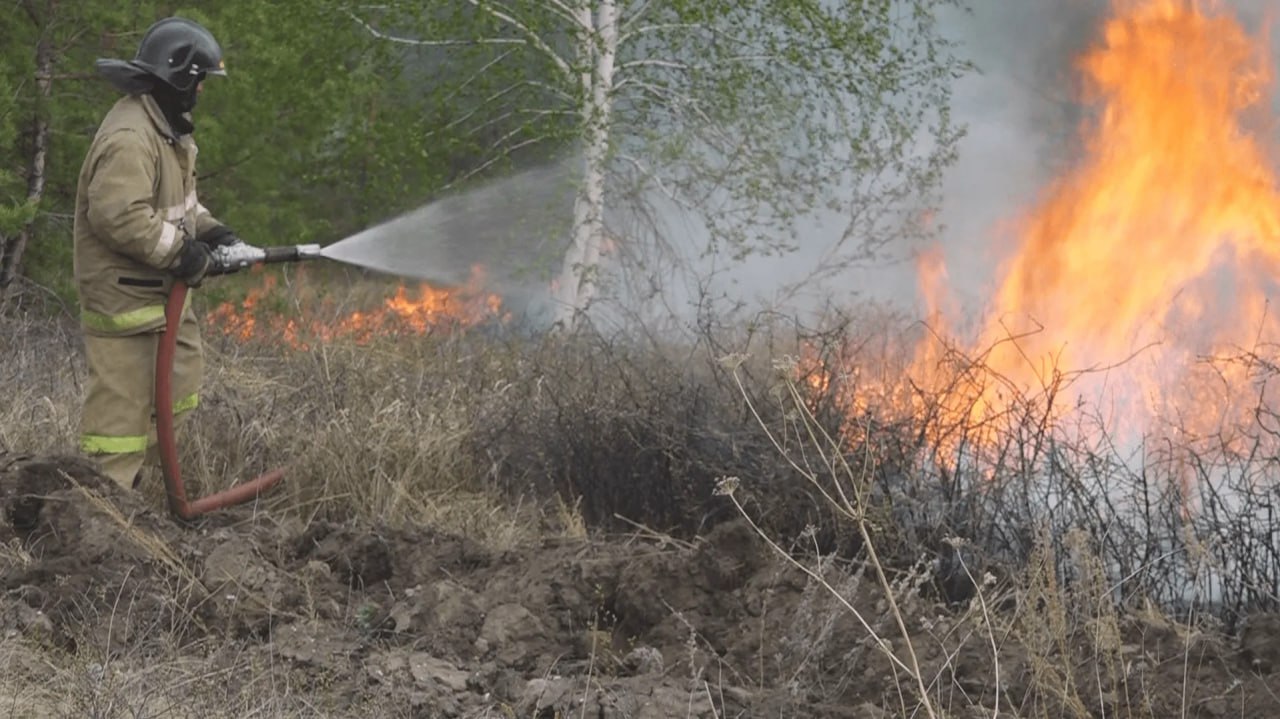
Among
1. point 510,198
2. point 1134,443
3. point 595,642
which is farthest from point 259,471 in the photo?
point 510,198

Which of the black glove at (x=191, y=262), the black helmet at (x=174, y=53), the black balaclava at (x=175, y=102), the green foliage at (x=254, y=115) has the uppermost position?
the green foliage at (x=254, y=115)

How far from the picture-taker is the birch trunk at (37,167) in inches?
376

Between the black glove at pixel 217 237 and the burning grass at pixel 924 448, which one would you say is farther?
the black glove at pixel 217 237

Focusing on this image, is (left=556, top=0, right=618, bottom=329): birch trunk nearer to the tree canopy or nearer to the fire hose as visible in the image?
the tree canopy

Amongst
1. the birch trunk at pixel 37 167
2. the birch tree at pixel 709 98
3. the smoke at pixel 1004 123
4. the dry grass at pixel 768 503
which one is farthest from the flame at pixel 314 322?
the smoke at pixel 1004 123

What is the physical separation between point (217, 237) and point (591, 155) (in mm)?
6994

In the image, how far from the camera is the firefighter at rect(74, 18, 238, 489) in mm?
5730

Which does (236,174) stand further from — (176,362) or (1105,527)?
(1105,527)

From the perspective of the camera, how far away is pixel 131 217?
569cm

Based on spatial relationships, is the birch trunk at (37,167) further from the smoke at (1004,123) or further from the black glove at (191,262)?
the smoke at (1004,123)

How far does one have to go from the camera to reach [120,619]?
455cm

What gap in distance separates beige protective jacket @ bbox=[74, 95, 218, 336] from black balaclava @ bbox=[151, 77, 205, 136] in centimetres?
4

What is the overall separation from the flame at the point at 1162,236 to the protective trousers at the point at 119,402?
3900 millimetres

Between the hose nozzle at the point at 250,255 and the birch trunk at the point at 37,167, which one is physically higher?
the birch trunk at the point at 37,167
